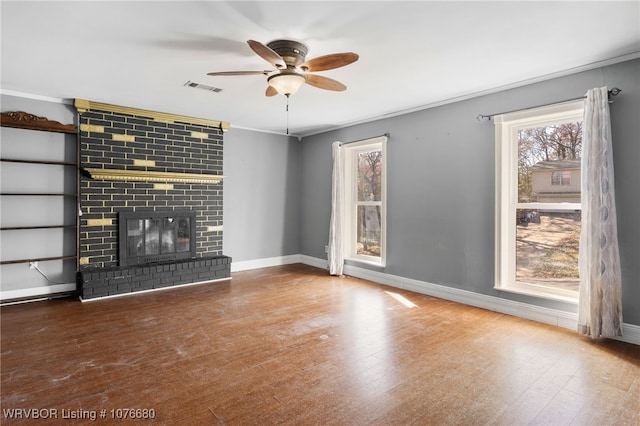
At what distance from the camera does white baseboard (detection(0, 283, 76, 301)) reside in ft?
13.7

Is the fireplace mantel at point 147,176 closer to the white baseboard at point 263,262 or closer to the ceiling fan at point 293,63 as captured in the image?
the white baseboard at point 263,262

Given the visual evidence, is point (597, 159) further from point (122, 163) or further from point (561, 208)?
point (122, 163)

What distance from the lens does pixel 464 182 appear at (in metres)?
4.23

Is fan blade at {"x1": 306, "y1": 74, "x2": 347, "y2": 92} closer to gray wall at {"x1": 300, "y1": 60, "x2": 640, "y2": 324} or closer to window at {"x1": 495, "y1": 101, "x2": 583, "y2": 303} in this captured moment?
gray wall at {"x1": 300, "y1": 60, "x2": 640, "y2": 324}

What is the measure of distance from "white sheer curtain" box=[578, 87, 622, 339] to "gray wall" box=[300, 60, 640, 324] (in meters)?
0.15

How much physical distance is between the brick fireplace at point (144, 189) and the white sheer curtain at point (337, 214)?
168 centimetres

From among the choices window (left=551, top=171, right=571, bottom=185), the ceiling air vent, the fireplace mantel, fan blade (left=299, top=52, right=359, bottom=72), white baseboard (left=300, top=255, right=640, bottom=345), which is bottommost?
white baseboard (left=300, top=255, right=640, bottom=345)

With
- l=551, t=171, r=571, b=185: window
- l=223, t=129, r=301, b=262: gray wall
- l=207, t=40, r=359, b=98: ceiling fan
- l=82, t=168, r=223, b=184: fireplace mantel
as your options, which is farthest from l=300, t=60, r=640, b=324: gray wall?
l=82, t=168, r=223, b=184: fireplace mantel

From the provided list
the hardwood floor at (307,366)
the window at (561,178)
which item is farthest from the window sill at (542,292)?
the window at (561,178)

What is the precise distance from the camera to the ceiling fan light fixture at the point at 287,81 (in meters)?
2.86

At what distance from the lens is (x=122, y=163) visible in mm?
4863

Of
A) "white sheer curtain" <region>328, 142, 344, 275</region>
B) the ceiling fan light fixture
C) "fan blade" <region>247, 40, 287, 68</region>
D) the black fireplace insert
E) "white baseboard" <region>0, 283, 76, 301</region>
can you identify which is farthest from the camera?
"white sheer curtain" <region>328, 142, 344, 275</region>

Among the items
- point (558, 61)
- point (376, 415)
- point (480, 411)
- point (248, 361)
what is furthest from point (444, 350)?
point (558, 61)

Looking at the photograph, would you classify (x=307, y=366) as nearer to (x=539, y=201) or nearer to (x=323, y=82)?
(x=323, y=82)
